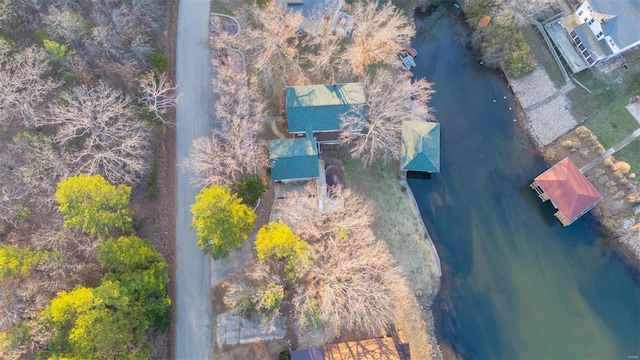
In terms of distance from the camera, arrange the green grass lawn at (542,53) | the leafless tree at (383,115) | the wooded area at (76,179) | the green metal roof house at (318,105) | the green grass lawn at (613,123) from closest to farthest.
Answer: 1. the wooded area at (76,179)
2. the green metal roof house at (318,105)
3. the leafless tree at (383,115)
4. the green grass lawn at (613,123)
5. the green grass lawn at (542,53)

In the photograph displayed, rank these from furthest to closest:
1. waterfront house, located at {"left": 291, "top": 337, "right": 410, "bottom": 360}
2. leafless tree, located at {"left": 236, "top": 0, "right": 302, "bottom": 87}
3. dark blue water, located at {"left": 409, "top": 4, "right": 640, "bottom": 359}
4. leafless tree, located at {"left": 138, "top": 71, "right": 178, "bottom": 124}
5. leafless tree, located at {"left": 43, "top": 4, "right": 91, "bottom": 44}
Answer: dark blue water, located at {"left": 409, "top": 4, "right": 640, "bottom": 359} < leafless tree, located at {"left": 236, "top": 0, "right": 302, "bottom": 87} < waterfront house, located at {"left": 291, "top": 337, "right": 410, "bottom": 360} < leafless tree, located at {"left": 138, "top": 71, "right": 178, "bottom": 124} < leafless tree, located at {"left": 43, "top": 4, "right": 91, "bottom": 44}

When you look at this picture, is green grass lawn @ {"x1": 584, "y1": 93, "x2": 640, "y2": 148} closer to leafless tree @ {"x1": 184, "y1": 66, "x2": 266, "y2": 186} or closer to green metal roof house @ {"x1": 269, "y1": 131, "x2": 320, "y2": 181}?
green metal roof house @ {"x1": 269, "y1": 131, "x2": 320, "y2": 181}

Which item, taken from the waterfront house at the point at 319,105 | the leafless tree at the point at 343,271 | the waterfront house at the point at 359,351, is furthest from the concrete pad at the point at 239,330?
the waterfront house at the point at 319,105

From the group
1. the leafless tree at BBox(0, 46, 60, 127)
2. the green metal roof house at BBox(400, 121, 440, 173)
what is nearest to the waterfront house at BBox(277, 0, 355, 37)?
the green metal roof house at BBox(400, 121, 440, 173)

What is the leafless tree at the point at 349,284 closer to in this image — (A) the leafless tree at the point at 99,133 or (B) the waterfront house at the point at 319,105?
(B) the waterfront house at the point at 319,105

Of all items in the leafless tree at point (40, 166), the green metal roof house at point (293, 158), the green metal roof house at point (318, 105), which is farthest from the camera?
the green metal roof house at point (318, 105)

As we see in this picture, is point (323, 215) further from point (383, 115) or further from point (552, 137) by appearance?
point (552, 137)
